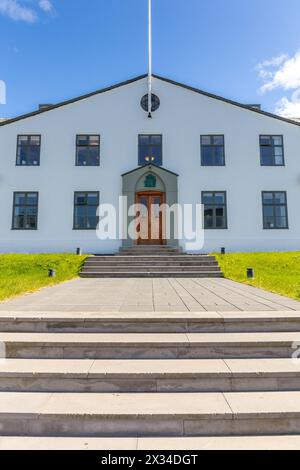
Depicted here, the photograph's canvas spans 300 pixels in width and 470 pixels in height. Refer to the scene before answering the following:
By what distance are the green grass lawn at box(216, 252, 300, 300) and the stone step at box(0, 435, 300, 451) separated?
5.67 meters

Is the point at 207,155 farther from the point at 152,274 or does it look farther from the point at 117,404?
the point at 117,404

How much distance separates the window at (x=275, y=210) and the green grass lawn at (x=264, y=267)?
309 centimetres

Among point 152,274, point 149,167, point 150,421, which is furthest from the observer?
point 149,167

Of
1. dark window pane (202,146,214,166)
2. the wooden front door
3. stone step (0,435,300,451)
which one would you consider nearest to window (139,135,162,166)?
the wooden front door

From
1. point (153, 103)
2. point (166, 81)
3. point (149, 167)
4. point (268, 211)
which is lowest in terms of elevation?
point (268, 211)

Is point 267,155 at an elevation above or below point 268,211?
above

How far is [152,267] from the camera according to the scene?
1217 cm

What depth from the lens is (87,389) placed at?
334 centimetres

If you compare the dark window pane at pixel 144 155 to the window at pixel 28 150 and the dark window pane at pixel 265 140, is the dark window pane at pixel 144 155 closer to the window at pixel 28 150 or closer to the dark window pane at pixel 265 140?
the window at pixel 28 150

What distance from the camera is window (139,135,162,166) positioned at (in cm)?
1681

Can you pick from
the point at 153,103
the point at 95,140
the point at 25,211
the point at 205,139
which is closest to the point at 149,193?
the point at 95,140

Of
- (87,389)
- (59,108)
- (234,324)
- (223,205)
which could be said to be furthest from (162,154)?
(87,389)

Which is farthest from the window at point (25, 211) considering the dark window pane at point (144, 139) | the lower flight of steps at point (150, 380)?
the lower flight of steps at point (150, 380)

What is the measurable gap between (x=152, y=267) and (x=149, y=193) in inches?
231
